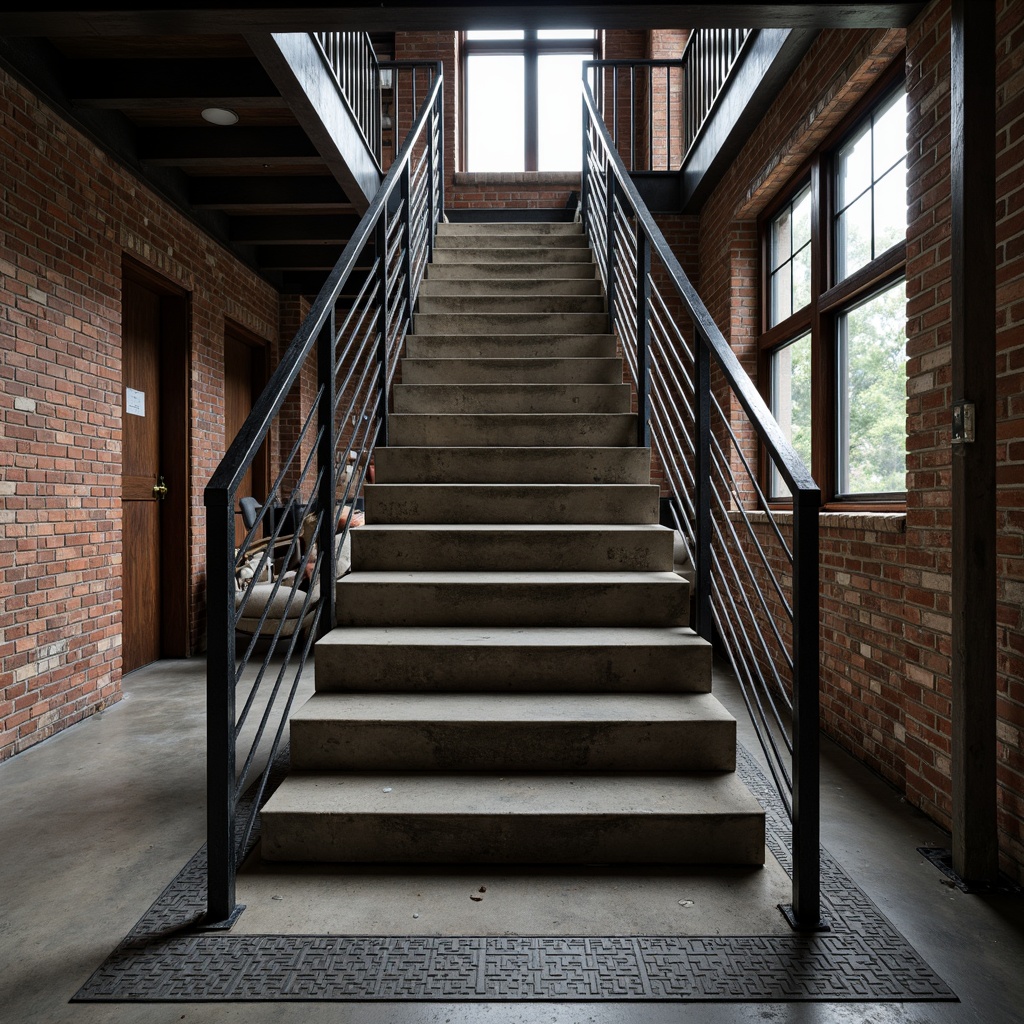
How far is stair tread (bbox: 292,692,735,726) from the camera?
2107 mm

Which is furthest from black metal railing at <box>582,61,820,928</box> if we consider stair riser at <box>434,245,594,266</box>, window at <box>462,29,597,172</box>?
window at <box>462,29,597,172</box>

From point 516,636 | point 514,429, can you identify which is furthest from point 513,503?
point 516,636

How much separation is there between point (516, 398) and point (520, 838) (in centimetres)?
215

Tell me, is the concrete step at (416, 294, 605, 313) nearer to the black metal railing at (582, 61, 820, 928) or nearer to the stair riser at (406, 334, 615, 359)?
the black metal railing at (582, 61, 820, 928)

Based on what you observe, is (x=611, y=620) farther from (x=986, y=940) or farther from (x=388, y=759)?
(x=986, y=940)

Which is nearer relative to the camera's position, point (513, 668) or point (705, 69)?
point (513, 668)

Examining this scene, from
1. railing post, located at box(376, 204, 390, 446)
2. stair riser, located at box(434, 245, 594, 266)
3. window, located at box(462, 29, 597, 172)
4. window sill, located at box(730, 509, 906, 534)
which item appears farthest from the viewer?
window, located at box(462, 29, 597, 172)

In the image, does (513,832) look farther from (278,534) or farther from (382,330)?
(382,330)

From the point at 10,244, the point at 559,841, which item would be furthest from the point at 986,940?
the point at 10,244

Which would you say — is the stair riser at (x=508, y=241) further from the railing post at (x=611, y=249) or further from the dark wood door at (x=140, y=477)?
the dark wood door at (x=140, y=477)

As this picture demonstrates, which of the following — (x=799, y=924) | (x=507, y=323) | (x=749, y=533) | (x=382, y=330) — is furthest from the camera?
(x=507, y=323)

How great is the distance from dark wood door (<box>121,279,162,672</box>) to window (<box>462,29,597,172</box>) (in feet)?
15.1

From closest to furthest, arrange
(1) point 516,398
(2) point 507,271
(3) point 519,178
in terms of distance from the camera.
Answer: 1. (1) point 516,398
2. (2) point 507,271
3. (3) point 519,178

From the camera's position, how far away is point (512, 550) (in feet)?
9.09
